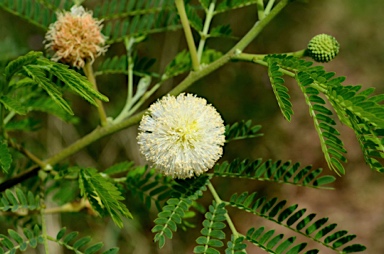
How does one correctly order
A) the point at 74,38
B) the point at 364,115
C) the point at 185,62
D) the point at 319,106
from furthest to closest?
the point at 185,62
the point at 74,38
the point at 319,106
the point at 364,115

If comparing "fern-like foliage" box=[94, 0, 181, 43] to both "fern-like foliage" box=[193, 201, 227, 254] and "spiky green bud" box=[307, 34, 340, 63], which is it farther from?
"fern-like foliage" box=[193, 201, 227, 254]

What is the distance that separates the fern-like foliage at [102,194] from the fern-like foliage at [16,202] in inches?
9.5

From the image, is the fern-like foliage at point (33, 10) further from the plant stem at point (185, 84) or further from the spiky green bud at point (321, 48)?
the spiky green bud at point (321, 48)

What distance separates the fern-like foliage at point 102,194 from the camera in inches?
46.9

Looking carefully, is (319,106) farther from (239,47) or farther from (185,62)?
(185,62)

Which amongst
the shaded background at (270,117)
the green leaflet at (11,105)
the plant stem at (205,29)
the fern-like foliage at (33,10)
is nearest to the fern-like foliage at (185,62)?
the plant stem at (205,29)

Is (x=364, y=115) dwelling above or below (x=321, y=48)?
below

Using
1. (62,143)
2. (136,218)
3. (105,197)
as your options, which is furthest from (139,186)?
(62,143)

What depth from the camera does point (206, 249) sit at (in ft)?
3.88

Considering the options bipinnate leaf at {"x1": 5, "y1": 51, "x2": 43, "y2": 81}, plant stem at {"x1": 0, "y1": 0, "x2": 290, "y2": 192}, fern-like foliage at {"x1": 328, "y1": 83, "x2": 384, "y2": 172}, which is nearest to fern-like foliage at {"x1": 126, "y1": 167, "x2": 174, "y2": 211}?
plant stem at {"x1": 0, "y1": 0, "x2": 290, "y2": 192}

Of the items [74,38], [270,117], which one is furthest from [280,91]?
[270,117]

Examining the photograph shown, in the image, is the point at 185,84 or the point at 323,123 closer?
the point at 323,123

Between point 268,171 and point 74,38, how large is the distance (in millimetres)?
700

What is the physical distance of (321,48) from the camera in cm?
133
